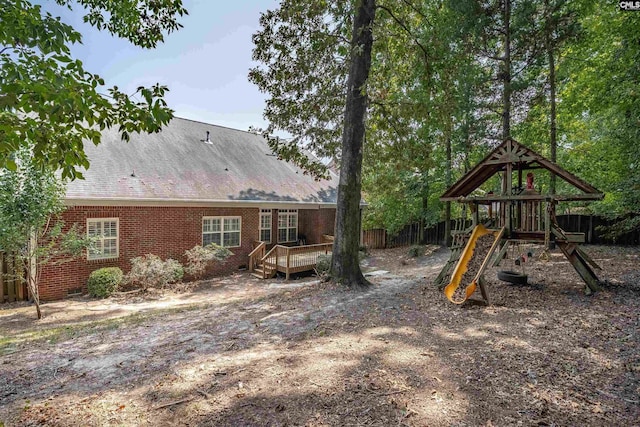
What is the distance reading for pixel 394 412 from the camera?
3.02 meters

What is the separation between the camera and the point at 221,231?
14.1 meters

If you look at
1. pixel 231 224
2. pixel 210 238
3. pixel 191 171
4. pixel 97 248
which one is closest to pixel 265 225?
pixel 231 224

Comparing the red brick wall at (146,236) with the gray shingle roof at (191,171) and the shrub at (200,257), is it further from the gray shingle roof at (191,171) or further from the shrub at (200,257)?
the gray shingle roof at (191,171)

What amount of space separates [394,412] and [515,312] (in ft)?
14.3

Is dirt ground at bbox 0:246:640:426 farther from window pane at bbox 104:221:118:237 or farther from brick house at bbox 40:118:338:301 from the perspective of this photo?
window pane at bbox 104:221:118:237

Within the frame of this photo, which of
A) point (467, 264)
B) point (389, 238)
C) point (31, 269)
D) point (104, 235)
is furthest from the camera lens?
point (389, 238)

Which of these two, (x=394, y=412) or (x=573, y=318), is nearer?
(x=394, y=412)

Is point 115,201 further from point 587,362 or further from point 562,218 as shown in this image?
point 562,218

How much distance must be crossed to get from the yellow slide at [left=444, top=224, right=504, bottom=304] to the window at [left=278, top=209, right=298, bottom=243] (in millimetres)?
10395

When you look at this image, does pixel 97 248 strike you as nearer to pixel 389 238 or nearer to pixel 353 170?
pixel 353 170

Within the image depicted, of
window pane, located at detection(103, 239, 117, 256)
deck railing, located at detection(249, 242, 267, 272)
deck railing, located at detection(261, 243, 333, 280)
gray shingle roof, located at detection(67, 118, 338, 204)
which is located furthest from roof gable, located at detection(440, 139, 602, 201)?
window pane, located at detection(103, 239, 117, 256)

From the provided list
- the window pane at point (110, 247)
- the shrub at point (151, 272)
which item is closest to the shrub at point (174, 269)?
the shrub at point (151, 272)

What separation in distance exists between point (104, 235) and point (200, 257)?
3227mm

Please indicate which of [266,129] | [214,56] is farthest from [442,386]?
[214,56]
